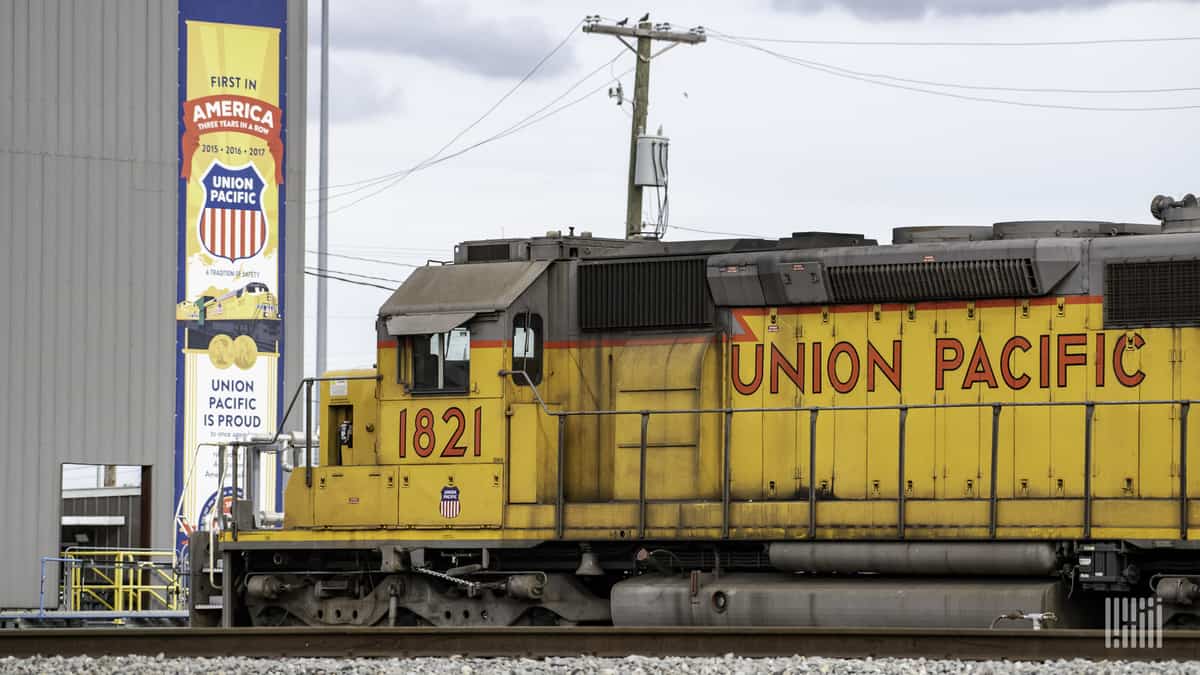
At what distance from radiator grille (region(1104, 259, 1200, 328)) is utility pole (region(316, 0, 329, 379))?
18513mm

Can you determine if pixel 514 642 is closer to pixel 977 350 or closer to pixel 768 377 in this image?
pixel 768 377

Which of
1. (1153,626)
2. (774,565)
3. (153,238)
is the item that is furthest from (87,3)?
(1153,626)

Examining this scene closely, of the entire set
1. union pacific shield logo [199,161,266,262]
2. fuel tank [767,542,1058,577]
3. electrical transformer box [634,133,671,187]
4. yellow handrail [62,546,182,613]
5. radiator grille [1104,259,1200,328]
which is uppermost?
electrical transformer box [634,133,671,187]

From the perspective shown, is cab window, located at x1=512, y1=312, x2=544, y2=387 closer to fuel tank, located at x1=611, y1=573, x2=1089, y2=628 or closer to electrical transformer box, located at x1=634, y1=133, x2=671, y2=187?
fuel tank, located at x1=611, y1=573, x2=1089, y2=628

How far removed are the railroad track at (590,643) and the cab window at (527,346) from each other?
9.81ft

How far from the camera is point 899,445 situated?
49.0 ft

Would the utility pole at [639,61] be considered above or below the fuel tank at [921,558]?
above

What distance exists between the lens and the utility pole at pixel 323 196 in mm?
30906

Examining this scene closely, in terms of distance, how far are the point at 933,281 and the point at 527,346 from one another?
3.69 metres

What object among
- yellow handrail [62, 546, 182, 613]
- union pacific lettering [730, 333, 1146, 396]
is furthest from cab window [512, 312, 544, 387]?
yellow handrail [62, 546, 182, 613]

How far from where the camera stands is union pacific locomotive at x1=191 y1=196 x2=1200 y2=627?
565 inches

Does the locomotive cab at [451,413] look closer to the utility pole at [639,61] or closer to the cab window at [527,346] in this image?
the cab window at [527,346]

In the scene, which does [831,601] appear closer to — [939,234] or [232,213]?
[939,234]

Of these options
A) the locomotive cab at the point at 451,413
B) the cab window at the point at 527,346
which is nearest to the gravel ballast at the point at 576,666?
the locomotive cab at the point at 451,413
